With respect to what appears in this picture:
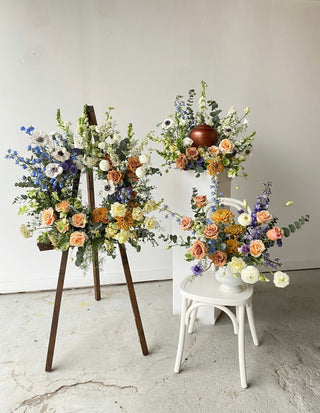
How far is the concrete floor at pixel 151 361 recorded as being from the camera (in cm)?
161

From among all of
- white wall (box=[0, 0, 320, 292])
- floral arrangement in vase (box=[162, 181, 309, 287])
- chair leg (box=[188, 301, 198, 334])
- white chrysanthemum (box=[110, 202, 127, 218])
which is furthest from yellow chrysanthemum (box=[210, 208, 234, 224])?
white wall (box=[0, 0, 320, 292])

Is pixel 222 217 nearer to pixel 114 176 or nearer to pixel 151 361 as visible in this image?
pixel 114 176

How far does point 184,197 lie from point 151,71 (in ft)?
3.81

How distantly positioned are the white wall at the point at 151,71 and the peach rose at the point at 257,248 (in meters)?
1.39

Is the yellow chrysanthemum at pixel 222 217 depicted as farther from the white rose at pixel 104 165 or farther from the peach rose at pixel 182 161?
the white rose at pixel 104 165

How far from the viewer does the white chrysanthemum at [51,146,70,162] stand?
1656 mm

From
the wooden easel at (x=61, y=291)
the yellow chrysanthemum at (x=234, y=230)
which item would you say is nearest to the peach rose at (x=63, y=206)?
the wooden easel at (x=61, y=291)

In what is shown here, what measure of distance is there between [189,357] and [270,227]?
0.92 m

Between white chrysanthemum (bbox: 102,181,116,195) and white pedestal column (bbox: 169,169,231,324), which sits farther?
white pedestal column (bbox: 169,169,231,324)

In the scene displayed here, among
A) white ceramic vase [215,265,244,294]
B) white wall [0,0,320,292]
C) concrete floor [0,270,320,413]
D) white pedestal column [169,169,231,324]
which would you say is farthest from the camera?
white wall [0,0,320,292]

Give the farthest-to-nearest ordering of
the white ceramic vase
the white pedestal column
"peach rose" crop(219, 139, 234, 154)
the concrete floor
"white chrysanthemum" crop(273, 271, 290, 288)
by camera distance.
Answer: the white pedestal column → "peach rose" crop(219, 139, 234, 154) → the white ceramic vase → the concrete floor → "white chrysanthemum" crop(273, 271, 290, 288)

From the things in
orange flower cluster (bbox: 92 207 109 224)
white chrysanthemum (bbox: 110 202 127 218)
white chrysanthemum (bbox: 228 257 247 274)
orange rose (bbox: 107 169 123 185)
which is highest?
orange rose (bbox: 107 169 123 185)

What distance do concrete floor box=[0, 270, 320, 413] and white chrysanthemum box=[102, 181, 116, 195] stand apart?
100cm

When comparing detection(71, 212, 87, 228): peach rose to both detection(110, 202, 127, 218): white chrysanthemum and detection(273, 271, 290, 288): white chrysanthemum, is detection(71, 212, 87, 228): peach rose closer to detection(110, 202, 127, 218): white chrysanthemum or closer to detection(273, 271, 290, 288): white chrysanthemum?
detection(110, 202, 127, 218): white chrysanthemum
